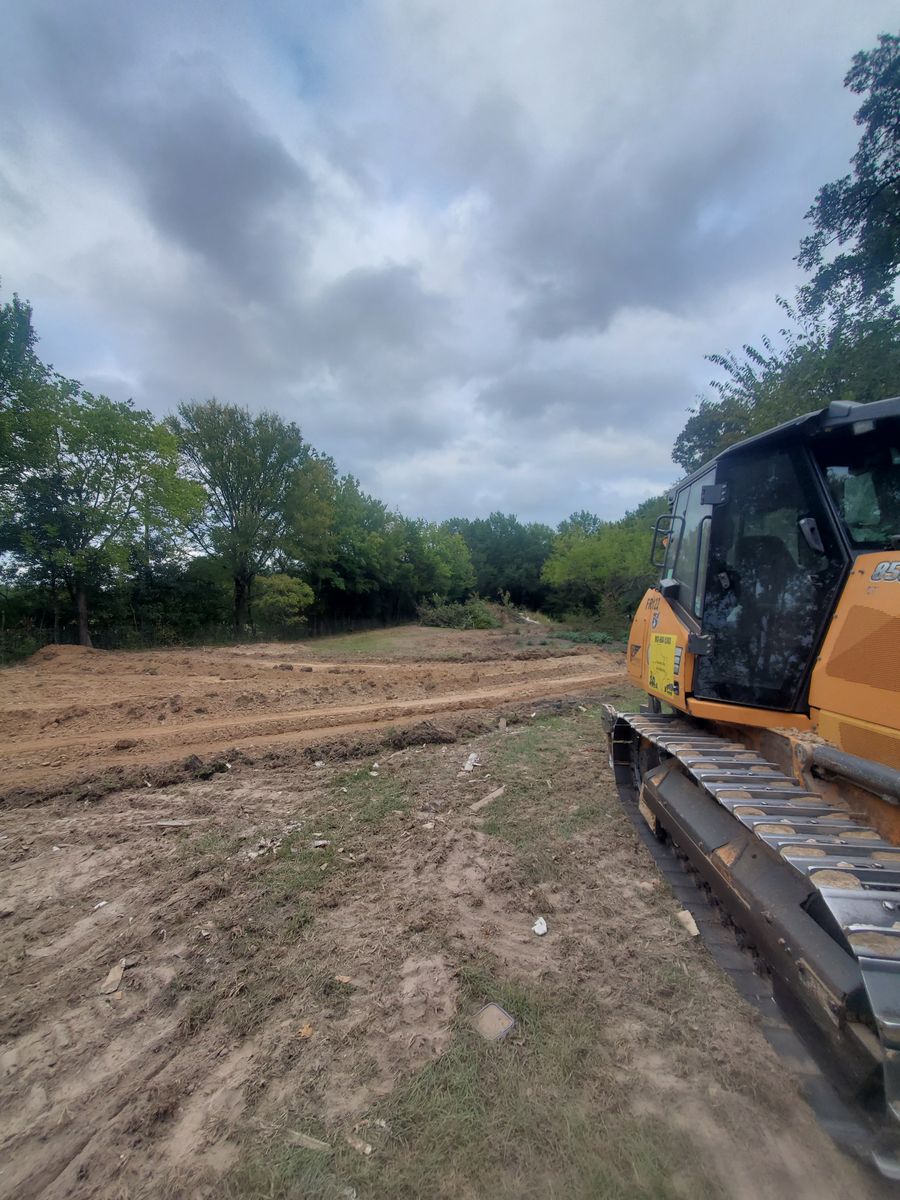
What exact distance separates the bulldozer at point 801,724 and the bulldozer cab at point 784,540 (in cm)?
1

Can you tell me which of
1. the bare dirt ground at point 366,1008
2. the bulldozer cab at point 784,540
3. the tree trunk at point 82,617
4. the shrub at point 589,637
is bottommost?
the shrub at point 589,637

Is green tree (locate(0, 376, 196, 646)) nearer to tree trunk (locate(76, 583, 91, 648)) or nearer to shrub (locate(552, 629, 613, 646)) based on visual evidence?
tree trunk (locate(76, 583, 91, 648))

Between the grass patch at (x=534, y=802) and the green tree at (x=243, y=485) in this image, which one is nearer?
the grass patch at (x=534, y=802)

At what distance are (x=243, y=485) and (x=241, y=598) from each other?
6450mm

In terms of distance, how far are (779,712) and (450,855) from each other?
2627mm

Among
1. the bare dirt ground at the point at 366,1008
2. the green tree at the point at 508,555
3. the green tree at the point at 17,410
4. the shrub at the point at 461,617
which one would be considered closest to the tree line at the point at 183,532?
the green tree at the point at 17,410

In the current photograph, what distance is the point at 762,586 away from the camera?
11.5 feet

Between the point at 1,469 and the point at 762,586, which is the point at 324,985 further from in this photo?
the point at 1,469

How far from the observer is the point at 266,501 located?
94.7ft

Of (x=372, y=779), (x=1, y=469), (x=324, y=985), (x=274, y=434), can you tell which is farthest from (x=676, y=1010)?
(x=274, y=434)

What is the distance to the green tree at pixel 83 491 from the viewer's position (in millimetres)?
18344

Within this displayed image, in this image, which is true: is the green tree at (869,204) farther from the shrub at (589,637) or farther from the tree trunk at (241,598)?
the tree trunk at (241,598)

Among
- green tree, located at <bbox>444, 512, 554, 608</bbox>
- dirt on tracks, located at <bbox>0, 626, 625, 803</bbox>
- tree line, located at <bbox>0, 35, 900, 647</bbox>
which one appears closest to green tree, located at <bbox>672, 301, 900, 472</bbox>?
tree line, located at <bbox>0, 35, 900, 647</bbox>

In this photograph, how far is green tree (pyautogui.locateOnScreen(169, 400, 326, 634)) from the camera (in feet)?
90.3
